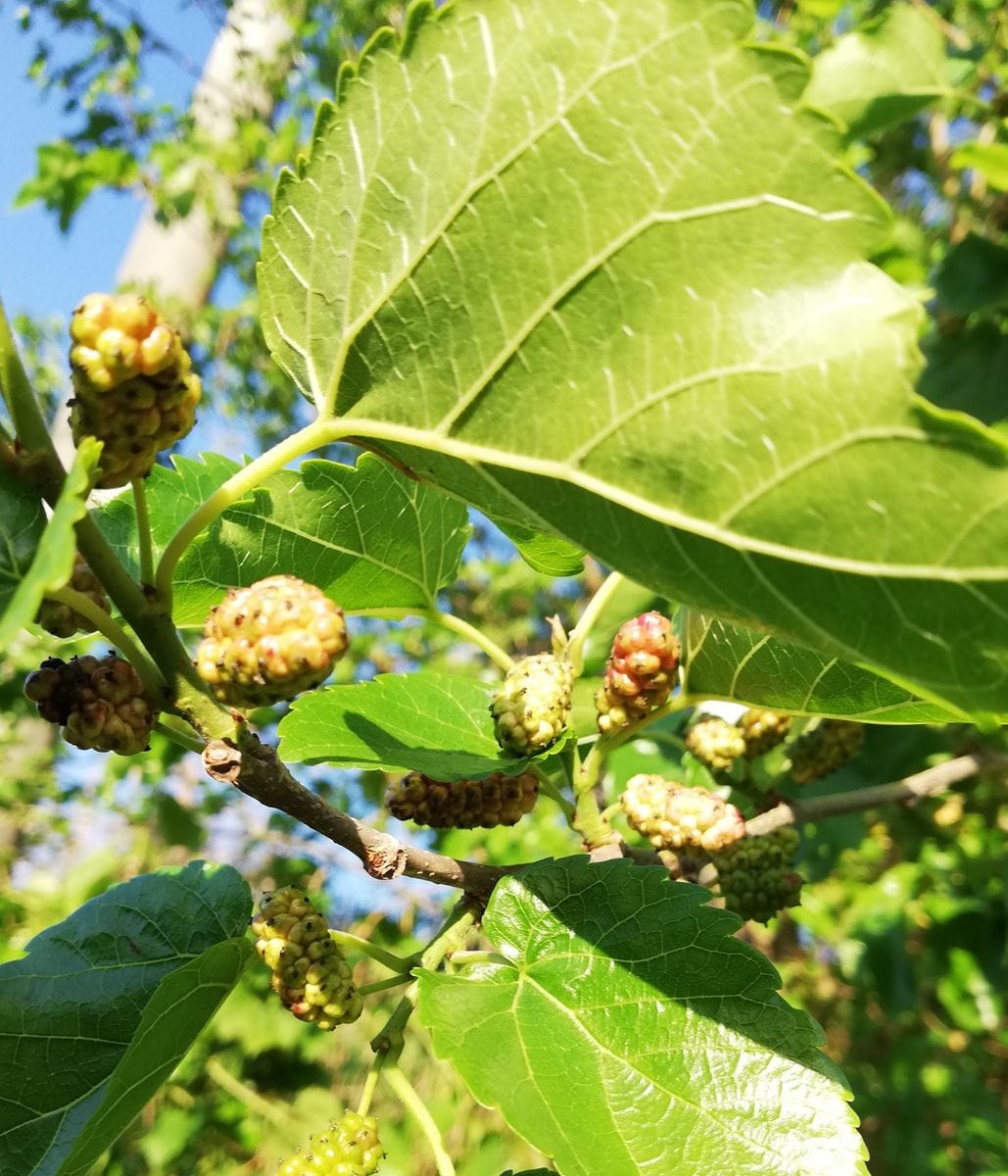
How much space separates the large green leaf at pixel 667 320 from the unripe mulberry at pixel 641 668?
0.83 feet

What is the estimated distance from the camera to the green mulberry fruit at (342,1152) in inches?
26.7

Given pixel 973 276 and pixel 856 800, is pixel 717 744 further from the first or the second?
pixel 973 276

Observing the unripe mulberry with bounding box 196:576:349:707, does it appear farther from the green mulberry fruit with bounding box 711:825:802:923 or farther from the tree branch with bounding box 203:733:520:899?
the green mulberry fruit with bounding box 711:825:802:923

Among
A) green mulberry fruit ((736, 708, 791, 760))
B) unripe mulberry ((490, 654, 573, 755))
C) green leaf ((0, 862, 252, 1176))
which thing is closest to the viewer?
green leaf ((0, 862, 252, 1176))

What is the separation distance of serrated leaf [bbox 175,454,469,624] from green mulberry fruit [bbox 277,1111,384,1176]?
42 cm

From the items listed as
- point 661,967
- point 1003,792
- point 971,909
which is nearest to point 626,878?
point 661,967

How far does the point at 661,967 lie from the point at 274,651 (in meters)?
0.34

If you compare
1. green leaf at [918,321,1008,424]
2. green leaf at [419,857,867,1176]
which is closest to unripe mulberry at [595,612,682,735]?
green leaf at [419,857,867,1176]

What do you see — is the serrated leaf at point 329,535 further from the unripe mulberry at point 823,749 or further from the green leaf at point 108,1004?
the unripe mulberry at point 823,749

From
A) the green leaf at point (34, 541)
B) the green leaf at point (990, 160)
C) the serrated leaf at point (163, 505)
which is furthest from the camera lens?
the green leaf at point (990, 160)

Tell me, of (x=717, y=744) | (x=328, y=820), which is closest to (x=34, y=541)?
(x=328, y=820)

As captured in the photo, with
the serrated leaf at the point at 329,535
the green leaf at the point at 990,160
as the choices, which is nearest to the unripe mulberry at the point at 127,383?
the serrated leaf at the point at 329,535

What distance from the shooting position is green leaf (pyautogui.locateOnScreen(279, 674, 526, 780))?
70cm

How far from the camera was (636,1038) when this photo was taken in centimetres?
62
